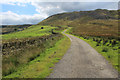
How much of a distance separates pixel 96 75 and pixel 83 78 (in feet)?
3.56

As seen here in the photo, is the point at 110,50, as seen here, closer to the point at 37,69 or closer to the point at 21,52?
the point at 37,69

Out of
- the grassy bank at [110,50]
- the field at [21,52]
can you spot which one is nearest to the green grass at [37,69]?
the field at [21,52]

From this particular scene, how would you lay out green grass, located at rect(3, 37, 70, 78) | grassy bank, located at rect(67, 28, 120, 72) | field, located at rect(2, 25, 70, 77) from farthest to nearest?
grassy bank, located at rect(67, 28, 120, 72), field, located at rect(2, 25, 70, 77), green grass, located at rect(3, 37, 70, 78)

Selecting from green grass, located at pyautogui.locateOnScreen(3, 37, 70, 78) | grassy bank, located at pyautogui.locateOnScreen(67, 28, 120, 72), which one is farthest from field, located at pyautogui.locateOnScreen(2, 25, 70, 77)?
grassy bank, located at pyautogui.locateOnScreen(67, 28, 120, 72)

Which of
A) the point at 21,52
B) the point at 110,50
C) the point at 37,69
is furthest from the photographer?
the point at 110,50

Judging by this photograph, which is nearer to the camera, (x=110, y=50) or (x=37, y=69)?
(x=37, y=69)

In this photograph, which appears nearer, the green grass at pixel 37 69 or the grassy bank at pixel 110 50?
the green grass at pixel 37 69

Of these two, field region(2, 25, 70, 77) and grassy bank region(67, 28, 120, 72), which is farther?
grassy bank region(67, 28, 120, 72)

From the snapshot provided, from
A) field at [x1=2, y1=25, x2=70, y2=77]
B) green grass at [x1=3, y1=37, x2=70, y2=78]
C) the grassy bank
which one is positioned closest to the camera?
green grass at [x1=3, y1=37, x2=70, y2=78]

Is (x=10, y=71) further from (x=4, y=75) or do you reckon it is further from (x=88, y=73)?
(x=88, y=73)

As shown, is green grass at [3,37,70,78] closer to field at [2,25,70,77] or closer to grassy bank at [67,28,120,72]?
field at [2,25,70,77]

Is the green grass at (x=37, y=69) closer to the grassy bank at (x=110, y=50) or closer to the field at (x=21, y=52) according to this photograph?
the field at (x=21, y=52)

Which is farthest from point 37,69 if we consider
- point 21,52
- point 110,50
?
point 110,50

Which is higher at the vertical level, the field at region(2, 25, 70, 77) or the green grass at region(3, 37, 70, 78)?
the field at region(2, 25, 70, 77)
